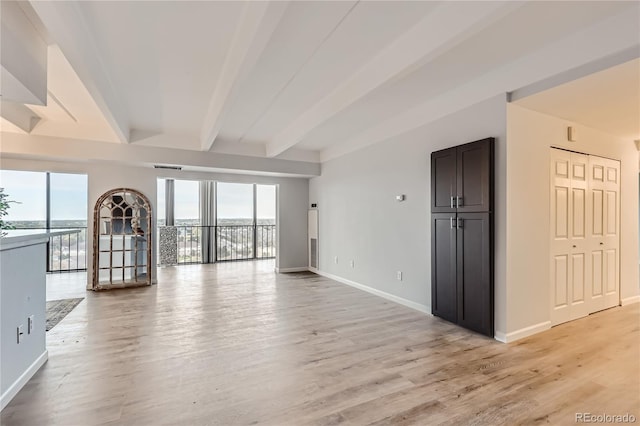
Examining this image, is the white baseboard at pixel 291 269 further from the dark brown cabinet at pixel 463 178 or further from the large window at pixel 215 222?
the dark brown cabinet at pixel 463 178

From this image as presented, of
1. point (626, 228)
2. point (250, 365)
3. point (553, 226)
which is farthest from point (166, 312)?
point (626, 228)

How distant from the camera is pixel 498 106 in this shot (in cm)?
303

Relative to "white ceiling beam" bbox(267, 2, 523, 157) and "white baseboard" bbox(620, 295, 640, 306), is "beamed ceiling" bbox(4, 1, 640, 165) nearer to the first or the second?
"white ceiling beam" bbox(267, 2, 523, 157)

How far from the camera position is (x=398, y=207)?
443cm

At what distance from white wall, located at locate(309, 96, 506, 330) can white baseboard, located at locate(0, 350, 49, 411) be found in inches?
157

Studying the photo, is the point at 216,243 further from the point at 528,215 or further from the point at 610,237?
the point at 610,237

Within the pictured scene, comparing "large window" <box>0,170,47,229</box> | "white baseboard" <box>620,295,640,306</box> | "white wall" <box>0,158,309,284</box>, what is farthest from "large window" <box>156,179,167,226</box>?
"white baseboard" <box>620,295,640,306</box>

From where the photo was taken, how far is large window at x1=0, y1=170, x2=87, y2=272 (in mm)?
6516

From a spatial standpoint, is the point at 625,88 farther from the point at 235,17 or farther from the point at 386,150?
the point at 235,17

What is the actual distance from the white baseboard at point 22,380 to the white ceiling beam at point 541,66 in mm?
4636

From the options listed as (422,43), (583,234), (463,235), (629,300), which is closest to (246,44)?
(422,43)

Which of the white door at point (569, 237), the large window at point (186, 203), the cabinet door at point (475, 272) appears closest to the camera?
the cabinet door at point (475, 272)

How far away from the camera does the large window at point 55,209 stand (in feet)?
21.4

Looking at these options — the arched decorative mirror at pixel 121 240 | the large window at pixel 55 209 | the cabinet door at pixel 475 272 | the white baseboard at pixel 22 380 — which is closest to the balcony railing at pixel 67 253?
the large window at pixel 55 209
